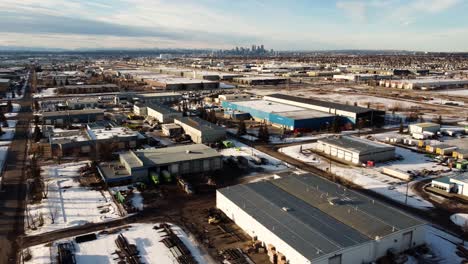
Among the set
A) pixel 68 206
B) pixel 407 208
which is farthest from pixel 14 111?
pixel 407 208

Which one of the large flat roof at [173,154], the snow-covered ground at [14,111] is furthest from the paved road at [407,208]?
the snow-covered ground at [14,111]

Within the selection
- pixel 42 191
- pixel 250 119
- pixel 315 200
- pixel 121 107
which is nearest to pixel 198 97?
pixel 121 107

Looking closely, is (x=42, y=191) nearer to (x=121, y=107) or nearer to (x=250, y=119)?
(x=250, y=119)

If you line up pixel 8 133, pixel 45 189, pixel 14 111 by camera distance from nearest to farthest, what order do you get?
pixel 45 189 → pixel 8 133 → pixel 14 111

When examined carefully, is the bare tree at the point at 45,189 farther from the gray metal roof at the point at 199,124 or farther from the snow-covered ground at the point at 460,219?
the snow-covered ground at the point at 460,219

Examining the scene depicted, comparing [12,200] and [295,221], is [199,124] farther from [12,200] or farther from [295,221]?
[295,221]

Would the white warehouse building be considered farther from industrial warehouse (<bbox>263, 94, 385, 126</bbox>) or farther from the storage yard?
industrial warehouse (<bbox>263, 94, 385, 126</bbox>)

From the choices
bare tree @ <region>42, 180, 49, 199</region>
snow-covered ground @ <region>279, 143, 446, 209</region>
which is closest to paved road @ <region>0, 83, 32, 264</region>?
bare tree @ <region>42, 180, 49, 199</region>
